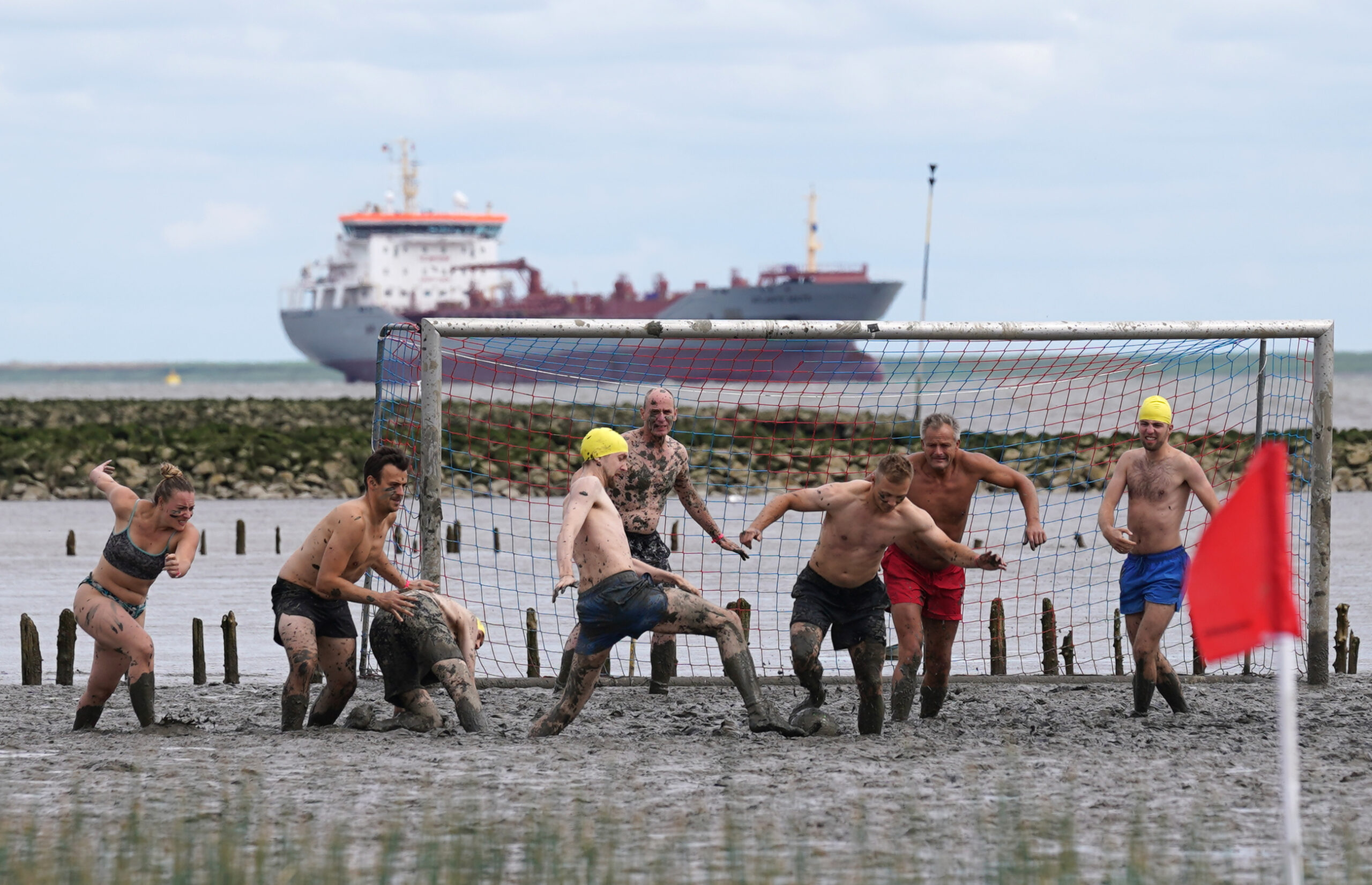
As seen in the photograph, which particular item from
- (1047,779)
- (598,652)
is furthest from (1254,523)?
(598,652)

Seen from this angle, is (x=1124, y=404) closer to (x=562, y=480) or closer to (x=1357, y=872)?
(x=562, y=480)

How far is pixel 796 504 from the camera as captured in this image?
753cm

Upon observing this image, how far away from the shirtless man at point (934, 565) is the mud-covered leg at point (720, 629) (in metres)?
0.91

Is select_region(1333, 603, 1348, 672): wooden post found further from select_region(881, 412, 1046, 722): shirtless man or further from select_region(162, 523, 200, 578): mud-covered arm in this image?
select_region(162, 523, 200, 578): mud-covered arm

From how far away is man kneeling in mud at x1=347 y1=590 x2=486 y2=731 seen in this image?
7535mm

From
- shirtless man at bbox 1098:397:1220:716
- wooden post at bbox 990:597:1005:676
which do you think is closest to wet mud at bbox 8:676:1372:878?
shirtless man at bbox 1098:397:1220:716

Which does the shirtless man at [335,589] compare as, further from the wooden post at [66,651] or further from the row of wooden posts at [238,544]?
the row of wooden posts at [238,544]

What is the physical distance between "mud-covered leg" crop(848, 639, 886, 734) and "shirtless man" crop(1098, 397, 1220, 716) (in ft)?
4.36

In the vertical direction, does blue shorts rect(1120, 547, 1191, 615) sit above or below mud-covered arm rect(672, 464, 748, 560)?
below

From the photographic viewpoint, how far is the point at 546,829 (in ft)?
17.8

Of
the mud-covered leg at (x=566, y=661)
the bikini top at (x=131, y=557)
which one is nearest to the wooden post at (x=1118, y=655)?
the mud-covered leg at (x=566, y=661)

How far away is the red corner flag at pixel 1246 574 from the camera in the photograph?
4230mm

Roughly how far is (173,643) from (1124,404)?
4850 cm

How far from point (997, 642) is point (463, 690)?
3.79 m
